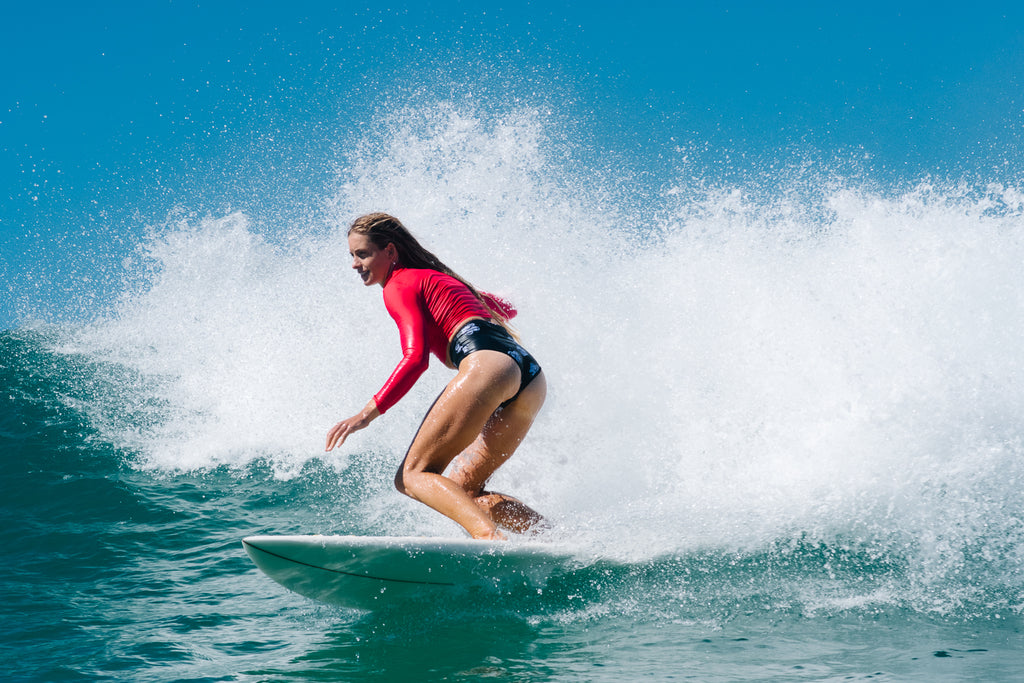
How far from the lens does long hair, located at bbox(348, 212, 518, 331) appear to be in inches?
149

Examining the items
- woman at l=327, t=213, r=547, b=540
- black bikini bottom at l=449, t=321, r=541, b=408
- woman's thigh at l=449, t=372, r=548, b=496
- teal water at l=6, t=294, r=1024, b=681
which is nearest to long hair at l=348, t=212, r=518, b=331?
woman at l=327, t=213, r=547, b=540

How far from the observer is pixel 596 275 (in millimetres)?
8523

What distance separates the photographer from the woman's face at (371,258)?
149 inches

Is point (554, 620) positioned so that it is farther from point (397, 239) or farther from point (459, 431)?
point (397, 239)

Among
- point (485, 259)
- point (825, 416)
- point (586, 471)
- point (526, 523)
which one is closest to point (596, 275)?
point (485, 259)

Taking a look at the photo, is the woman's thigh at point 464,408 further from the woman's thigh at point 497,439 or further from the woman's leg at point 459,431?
the woman's thigh at point 497,439

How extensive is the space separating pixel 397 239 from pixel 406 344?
65 cm

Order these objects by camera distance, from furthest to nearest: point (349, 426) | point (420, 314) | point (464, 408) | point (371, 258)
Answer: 1. point (371, 258)
2. point (420, 314)
3. point (464, 408)
4. point (349, 426)

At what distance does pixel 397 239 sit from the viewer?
3854 mm

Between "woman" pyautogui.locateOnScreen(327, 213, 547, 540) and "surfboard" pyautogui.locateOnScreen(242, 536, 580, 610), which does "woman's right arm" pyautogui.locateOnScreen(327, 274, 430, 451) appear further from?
"surfboard" pyautogui.locateOnScreen(242, 536, 580, 610)

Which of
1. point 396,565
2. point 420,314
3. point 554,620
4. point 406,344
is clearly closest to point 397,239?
point 420,314

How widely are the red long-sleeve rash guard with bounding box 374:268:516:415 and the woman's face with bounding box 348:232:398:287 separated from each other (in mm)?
75

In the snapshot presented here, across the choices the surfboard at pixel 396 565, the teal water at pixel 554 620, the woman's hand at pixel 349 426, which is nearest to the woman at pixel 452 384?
the woman's hand at pixel 349 426

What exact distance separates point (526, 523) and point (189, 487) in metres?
3.71
